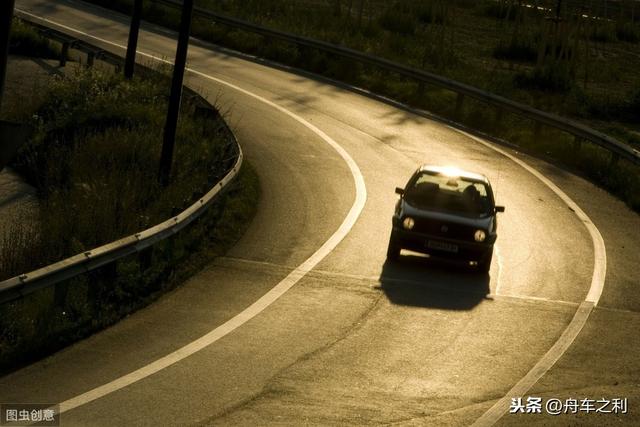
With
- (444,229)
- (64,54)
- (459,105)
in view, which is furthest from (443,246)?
(64,54)

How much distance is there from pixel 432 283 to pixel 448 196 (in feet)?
6.49

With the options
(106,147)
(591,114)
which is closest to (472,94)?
(591,114)

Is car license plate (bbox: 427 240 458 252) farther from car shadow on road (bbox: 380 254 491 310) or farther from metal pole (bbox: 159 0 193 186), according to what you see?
metal pole (bbox: 159 0 193 186)

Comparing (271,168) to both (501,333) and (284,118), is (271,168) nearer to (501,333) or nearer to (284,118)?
(284,118)

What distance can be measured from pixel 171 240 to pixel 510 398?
682 centimetres

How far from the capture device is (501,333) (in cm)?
1528

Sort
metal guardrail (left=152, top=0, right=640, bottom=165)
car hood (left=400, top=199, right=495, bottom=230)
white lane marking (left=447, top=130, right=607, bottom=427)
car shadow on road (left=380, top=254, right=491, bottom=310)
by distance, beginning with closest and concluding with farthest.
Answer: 1. white lane marking (left=447, top=130, right=607, bottom=427)
2. car shadow on road (left=380, top=254, right=491, bottom=310)
3. car hood (left=400, top=199, right=495, bottom=230)
4. metal guardrail (left=152, top=0, right=640, bottom=165)

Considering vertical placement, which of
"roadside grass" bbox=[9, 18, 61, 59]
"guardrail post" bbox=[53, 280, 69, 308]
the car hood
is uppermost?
the car hood

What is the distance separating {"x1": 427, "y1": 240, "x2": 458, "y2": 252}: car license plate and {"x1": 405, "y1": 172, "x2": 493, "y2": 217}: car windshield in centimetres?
70

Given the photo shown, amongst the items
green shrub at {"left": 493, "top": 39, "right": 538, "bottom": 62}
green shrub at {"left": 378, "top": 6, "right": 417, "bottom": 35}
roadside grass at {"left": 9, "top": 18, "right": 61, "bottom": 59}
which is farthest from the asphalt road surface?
green shrub at {"left": 378, "top": 6, "right": 417, "bottom": 35}

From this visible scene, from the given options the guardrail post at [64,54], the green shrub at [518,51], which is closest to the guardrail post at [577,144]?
the guardrail post at [64,54]

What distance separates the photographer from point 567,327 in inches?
Result: 626

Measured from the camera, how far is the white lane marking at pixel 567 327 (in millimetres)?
11836

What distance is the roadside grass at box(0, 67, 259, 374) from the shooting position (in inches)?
547
